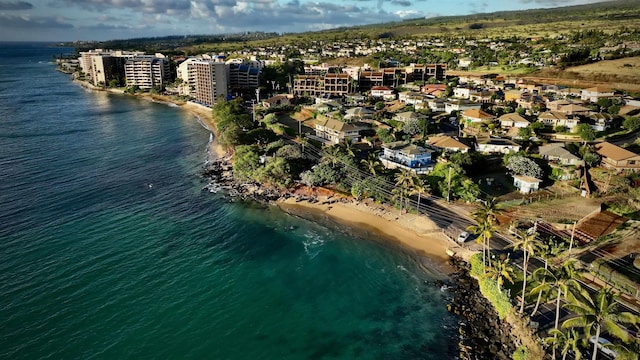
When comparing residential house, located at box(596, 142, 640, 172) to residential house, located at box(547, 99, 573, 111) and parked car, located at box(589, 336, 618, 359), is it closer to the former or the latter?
residential house, located at box(547, 99, 573, 111)

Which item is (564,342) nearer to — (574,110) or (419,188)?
(419,188)

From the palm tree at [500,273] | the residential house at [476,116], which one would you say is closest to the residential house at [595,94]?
the residential house at [476,116]

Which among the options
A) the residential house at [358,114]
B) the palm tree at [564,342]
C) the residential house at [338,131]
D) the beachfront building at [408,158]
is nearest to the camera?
the palm tree at [564,342]

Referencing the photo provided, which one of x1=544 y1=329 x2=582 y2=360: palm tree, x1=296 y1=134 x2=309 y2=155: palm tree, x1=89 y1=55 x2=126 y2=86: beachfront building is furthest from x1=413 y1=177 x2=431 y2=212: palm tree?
x1=89 y1=55 x2=126 y2=86: beachfront building

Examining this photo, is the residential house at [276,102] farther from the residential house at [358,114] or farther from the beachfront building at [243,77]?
the beachfront building at [243,77]

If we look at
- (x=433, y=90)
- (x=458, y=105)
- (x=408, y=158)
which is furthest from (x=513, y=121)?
(x=433, y=90)

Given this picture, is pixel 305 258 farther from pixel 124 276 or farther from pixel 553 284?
pixel 553 284
